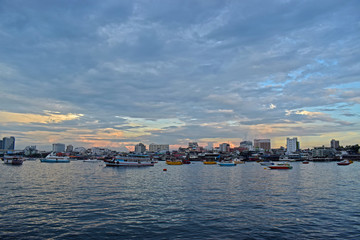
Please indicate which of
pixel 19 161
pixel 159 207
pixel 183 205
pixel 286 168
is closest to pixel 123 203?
pixel 159 207

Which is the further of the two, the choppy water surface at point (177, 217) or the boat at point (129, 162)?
the boat at point (129, 162)

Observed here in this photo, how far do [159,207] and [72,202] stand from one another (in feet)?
38.8

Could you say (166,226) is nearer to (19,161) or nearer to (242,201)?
(242,201)

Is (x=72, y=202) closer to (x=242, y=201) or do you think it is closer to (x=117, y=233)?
(x=117, y=233)

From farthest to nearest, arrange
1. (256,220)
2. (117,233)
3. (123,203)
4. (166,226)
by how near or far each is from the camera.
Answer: (123,203) → (256,220) → (166,226) → (117,233)

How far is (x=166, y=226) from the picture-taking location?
22.7 m

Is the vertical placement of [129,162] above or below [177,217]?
below

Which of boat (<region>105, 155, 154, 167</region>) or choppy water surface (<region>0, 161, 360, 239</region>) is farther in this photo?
boat (<region>105, 155, 154, 167</region>)

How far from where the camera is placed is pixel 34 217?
25.4 metres

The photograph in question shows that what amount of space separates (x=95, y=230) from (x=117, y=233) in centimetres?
213

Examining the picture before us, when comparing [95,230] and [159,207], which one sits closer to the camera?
[95,230]

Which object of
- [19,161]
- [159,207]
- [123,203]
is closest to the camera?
[159,207]

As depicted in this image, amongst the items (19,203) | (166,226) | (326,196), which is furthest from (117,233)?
(326,196)

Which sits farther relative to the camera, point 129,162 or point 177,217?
point 129,162
